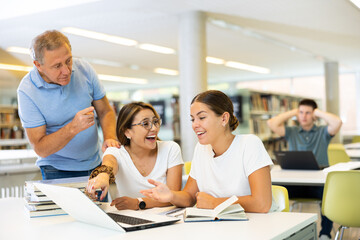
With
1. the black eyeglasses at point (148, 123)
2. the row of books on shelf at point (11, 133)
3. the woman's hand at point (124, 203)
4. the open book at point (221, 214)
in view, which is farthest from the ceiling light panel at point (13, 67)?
the open book at point (221, 214)

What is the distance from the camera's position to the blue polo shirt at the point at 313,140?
4418 millimetres

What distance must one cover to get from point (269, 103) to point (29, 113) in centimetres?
728

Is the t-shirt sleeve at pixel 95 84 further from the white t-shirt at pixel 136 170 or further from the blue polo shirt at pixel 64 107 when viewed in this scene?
the white t-shirt at pixel 136 170

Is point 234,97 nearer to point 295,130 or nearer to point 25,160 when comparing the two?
point 295,130

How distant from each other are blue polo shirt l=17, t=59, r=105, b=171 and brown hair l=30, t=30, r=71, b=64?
11 cm

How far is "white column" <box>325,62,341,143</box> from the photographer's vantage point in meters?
11.0

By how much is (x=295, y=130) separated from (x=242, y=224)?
321 centimetres

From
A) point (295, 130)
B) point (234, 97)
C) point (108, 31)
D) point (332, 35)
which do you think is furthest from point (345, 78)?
point (295, 130)

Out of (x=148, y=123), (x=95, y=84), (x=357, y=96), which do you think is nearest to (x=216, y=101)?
(x=148, y=123)

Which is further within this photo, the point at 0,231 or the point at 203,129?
→ the point at 203,129

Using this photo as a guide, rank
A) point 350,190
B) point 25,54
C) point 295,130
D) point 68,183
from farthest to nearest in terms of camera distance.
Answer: point 25,54 → point 295,130 → point 350,190 → point 68,183

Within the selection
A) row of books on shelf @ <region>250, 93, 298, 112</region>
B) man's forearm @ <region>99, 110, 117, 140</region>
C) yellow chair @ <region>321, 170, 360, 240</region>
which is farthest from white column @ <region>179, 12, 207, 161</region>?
man's forearm @ <region>99, 110, 117, 140</region>

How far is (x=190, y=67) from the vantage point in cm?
587

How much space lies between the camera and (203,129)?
1.96 meters
